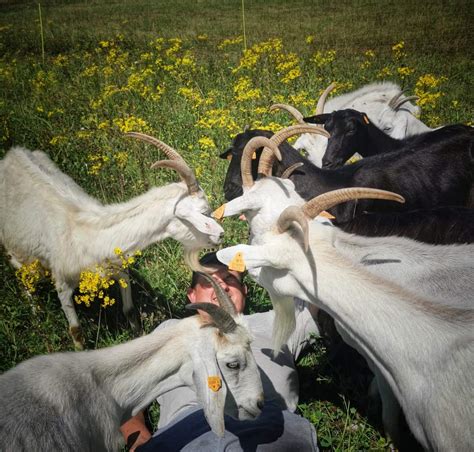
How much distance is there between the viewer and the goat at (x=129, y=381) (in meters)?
2.38

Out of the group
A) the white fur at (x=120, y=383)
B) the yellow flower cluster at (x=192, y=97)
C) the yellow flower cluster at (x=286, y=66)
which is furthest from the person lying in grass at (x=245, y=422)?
the yellow flower cluster at (x=286, y=66)

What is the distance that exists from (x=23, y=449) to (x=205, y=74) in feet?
25.3

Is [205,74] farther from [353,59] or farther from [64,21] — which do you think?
[64,21]

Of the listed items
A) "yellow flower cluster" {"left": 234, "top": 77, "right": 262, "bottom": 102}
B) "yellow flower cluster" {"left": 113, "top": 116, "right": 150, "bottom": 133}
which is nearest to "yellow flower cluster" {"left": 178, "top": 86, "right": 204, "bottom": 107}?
"yellow flower cluster" {"left": 234, "top": 77, "right": 262, "bottom": 102}

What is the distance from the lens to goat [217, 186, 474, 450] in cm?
234

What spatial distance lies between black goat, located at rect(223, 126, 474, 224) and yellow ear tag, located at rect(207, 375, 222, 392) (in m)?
2.34

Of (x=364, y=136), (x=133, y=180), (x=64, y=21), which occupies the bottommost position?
(x=133, y=180)

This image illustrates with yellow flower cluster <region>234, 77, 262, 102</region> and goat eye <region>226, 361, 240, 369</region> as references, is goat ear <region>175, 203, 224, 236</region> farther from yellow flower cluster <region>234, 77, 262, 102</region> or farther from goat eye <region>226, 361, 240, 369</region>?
yellow flower cluster <region>234, 77, 262, 102</region>

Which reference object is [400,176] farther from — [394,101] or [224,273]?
[394,101]

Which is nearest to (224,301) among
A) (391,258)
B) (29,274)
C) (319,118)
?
(391,258)

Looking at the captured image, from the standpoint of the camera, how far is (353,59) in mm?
10867

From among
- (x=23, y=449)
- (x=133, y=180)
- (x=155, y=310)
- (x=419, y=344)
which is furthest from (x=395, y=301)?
(x=133, y=180)

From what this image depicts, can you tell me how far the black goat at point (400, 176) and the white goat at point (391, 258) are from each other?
130 centimetres

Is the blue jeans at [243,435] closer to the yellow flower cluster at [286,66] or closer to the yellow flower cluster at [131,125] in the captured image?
the yellow flower cluster at [131,125]
